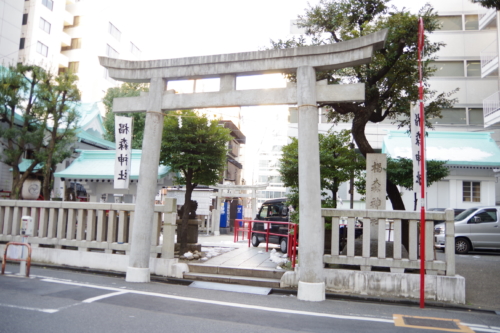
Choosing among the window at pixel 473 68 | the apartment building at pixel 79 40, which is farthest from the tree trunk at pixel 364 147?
the apartment building at pixel 79 40

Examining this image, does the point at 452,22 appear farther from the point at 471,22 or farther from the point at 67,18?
the point at 67,18

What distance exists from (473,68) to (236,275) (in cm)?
2441

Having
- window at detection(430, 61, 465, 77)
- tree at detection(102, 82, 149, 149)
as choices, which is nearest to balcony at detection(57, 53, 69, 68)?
tree at detection(102, 82, 149, 149)

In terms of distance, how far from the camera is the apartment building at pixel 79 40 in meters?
36.3

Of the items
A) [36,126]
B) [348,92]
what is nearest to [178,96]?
[348,92]

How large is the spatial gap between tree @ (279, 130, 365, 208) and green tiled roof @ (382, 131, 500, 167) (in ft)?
33.0

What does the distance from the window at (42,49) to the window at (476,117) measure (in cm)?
3710

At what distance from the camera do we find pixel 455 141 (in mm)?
22625

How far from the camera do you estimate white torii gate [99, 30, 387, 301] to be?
7691 millimetres

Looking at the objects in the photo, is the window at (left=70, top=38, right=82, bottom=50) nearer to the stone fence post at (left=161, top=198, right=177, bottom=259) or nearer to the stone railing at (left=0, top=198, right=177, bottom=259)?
the stone railing at (left=0, top=198, right=177, bottom=259)

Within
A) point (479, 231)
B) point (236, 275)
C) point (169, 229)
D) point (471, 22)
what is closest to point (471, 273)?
point (479, 231)

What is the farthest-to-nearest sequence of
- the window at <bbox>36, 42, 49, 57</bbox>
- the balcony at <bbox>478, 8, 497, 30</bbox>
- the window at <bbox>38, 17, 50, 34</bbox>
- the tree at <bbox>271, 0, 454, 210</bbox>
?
the window at <bbox>38, 17, 50, 34</bbox> < the window at <bbox>36, 42, 49, 57</bbox> < the balcony at <bbox>478, 8, 497, 30</bbox> < the tree at <bbox>271, 0, 454, 210</bbox>

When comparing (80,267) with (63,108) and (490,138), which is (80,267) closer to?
(63,108)

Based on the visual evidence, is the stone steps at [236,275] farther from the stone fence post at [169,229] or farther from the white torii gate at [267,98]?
the white torii gate at [267,98]
